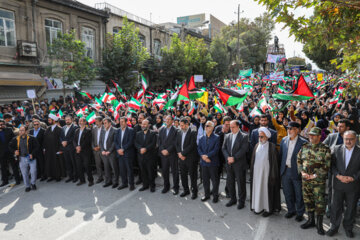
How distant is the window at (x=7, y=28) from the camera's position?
16266 mm

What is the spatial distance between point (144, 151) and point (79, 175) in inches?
83.5

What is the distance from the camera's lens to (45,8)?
18.5m

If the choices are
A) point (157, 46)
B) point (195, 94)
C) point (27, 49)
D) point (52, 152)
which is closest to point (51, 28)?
point (27, 49)

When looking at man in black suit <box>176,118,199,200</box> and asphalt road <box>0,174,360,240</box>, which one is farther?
man in black suit <box>176,118,199,200</box>

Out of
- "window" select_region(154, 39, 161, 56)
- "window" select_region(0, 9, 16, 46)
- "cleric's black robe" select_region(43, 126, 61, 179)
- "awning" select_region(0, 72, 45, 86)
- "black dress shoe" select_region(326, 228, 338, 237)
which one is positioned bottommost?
"black dress shoe" select_region(326, 228, 338, 237)

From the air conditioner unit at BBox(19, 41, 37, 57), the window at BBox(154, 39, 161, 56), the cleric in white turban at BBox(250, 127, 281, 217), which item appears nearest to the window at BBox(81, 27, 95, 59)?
the air conditioner unit at BBox(19, 41, 37, 57)

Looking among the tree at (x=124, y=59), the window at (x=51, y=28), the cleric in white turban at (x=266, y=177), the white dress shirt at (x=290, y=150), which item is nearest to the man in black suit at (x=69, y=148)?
the cleric in white turban at (x=266, y=177)

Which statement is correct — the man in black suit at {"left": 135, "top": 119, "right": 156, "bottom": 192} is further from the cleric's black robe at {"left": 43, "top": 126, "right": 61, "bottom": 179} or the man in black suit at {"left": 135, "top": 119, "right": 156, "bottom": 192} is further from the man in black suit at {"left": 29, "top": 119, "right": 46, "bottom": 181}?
the man in black suit at {"left": 29, "top": 119, "right": 46, "bottom": 181}

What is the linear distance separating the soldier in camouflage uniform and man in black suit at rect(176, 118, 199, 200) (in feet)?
7.64

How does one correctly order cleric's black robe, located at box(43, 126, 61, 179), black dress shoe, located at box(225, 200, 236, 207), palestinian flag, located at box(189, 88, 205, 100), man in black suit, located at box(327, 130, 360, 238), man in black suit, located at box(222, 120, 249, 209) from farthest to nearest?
1. palestinian flag, located at box(189, 88, 205, 100)
2. cleric's black robe, located at box(43, 126, 61, 179)
3. black dress shoe, located at box(225, 200, 236, 207)
4. man in black suit, located at box(222, 120, 249, 209)
5. man in black suit, located at box(327, 130, 360, 238)

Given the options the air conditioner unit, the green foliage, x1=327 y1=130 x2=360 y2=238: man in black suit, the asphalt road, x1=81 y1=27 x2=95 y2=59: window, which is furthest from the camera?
x1=81 y1=27 x2=95 y2=59: window

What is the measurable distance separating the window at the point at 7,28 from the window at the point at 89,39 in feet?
18.0

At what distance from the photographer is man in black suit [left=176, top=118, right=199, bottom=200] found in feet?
19.2

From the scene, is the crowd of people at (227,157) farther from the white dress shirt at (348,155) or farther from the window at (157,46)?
the window at (157,46)
